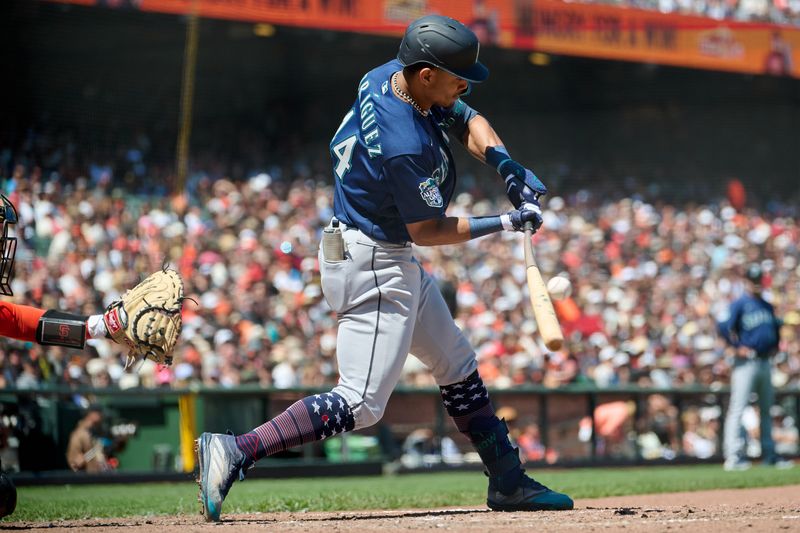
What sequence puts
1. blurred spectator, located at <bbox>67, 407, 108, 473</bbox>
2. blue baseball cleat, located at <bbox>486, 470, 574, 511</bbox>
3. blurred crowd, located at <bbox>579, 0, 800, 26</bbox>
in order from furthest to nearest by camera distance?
blurred crowd, located at <bbox>579, 0, 800, 26</bbox>, blurred spectator, located at <bbox>67, 407, 108, 473</bbox>, blue baseball cleat, located at <bbox>486, 470, 574, 511</bbox>

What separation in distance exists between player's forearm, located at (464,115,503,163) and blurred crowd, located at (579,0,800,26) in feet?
49.1

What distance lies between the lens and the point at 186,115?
Result: 16453mm

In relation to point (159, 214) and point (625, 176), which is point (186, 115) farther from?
point (625, 176)

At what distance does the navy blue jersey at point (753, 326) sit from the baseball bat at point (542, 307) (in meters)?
5.76

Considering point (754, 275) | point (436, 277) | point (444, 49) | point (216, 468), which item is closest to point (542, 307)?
point (444, 49)

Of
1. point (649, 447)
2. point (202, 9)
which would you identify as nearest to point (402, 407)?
point (649, 447)

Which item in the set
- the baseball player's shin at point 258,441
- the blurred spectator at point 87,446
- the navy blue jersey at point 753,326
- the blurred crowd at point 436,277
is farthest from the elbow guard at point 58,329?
the navy blue jersey at point 753,326

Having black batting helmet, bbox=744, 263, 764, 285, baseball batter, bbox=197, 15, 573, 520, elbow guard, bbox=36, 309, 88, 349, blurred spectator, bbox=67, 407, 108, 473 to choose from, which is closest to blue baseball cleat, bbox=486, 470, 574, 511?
baseball batter, bbox=197, 15, 573, 520

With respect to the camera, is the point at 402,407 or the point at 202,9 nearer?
the point at 402,407

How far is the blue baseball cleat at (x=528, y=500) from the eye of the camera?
14.6 ft

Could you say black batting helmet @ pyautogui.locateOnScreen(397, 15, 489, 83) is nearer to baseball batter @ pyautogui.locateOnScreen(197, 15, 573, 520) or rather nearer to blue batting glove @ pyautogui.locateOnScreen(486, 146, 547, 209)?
baseball batter @ pyautogui.locateOnScreen(197, 15, 573, 520)

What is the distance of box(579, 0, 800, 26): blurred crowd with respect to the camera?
19.0 meters

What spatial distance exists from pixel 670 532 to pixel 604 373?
8.79 m

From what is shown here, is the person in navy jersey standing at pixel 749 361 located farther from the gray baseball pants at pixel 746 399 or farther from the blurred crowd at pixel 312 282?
→ the blurred crowd at pixel 312 282
